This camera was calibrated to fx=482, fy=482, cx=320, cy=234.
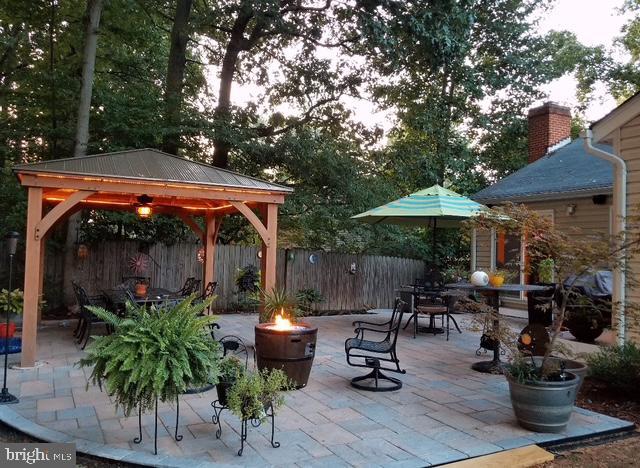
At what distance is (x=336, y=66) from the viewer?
1243 centimetres

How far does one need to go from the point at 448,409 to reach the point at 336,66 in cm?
1004

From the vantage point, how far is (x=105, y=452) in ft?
10.6

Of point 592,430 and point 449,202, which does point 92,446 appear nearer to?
point 592,430

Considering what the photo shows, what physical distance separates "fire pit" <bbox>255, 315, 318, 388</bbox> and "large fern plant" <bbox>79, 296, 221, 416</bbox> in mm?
1202

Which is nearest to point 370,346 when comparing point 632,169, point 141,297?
point 141,297

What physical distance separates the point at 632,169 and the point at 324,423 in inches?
205

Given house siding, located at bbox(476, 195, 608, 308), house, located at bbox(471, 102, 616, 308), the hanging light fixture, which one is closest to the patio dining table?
the hanging light fixture

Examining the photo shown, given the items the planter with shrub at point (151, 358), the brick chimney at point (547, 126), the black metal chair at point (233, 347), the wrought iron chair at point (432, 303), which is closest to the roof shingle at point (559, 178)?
the brick chimney at point (547, 126)

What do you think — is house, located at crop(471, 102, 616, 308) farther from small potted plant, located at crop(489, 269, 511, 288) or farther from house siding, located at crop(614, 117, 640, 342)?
small potted plant, located at crop(489, 269, 511, 288)

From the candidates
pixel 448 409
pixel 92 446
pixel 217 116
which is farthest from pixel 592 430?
pixel 217 116

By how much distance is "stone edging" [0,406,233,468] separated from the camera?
121 inches

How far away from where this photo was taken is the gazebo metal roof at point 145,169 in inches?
225

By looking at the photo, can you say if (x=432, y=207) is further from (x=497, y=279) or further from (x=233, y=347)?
(x=233, y=347)

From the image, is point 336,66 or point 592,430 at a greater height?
point 336,66
